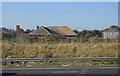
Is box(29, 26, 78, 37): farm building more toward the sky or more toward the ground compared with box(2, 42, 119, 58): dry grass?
more toward the sky

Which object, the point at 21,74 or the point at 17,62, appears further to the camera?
the point at 17,62

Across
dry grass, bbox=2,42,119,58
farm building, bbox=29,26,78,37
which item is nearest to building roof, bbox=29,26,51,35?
farm building, bbox=29,26,78,37

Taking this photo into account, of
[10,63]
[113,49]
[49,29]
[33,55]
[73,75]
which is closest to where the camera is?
[73,75]

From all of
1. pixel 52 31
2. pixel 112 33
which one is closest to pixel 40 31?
pixel 52 31

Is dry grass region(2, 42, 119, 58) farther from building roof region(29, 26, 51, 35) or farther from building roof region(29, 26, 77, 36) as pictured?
building roof region(29, 26, 77, 36)

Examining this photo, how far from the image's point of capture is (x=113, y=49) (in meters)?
22.7

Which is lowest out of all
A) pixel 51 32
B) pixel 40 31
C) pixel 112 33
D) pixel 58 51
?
pixel 58 51

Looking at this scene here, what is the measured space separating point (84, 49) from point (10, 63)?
798cm

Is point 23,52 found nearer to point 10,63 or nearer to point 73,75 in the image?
point 10,63

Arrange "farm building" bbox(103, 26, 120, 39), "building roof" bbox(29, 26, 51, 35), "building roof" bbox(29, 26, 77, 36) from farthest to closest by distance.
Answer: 1. "building roof" bbox(29, 26, 77, 36)
2. "building roof" bbox(29, 26, 51, 35)
3. "farm building" bbox(103, 26, 120, 39)

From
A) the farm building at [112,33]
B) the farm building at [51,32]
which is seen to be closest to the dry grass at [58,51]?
the farm building at [112,33]

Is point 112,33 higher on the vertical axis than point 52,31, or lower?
lower

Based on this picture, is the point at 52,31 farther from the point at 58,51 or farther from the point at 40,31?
the point at 58,51

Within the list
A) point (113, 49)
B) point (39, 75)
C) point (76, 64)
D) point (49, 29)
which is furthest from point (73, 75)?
point (49, 29)
